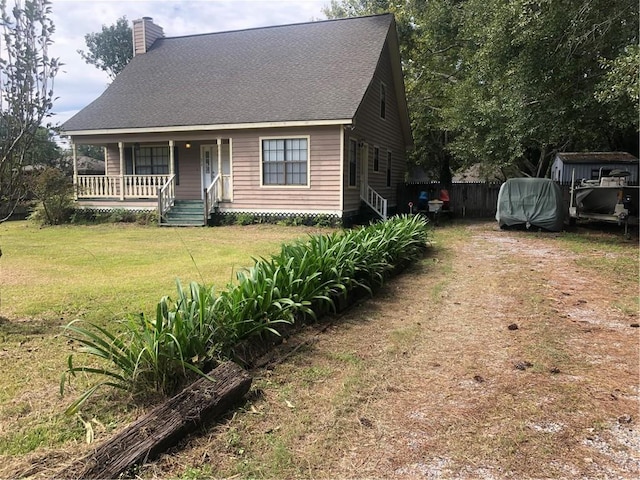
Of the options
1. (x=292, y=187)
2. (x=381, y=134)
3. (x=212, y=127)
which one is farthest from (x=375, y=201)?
(x=212, y=127)

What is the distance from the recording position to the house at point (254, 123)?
14672mm

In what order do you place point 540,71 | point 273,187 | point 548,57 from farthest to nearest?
point 273,187, point 540,71, point 548,57

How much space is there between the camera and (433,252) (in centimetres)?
999

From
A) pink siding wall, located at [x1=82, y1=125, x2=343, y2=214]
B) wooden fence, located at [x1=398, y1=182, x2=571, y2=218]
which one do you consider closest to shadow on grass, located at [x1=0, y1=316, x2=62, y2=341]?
pink siding wall, located at [x1=82, y1=125, x2=343, y2=214]

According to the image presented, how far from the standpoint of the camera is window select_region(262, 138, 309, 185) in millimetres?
14828

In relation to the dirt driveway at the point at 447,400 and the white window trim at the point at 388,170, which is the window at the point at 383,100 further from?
the dirt driveway at the point at 447,400

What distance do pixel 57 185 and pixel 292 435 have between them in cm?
1584

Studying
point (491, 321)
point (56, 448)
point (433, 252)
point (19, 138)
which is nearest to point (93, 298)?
point (19, 138)

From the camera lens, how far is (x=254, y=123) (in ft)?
47.8

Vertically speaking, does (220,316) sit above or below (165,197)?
below

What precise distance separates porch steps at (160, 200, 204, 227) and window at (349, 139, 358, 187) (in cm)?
505

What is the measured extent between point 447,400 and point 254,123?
12.6 meters

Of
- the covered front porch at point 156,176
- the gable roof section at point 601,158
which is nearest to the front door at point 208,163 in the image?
the covered front porch at point 156,176

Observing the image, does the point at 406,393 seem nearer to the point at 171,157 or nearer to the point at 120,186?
the point at 171,157
